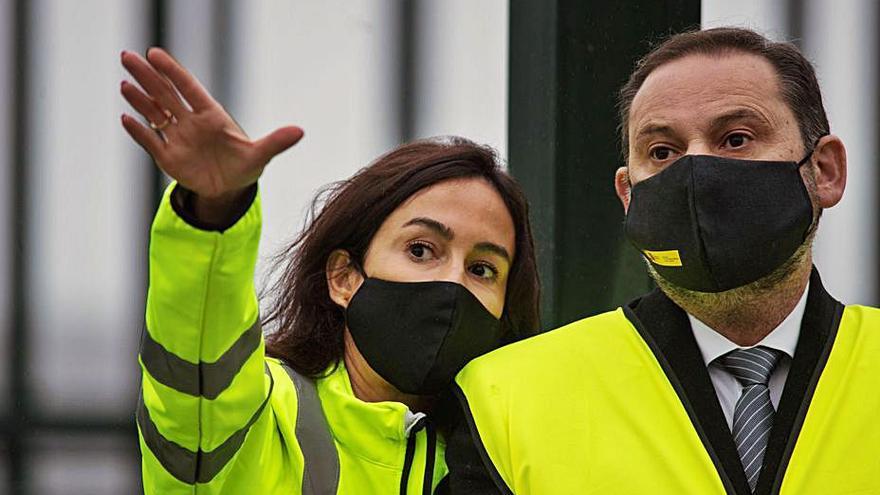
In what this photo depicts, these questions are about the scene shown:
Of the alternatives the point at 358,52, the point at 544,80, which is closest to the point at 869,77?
the point at 544,80

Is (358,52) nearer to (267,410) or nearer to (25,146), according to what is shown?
(25,146)

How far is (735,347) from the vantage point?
8.59 ft

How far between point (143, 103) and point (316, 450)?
32.3 inches

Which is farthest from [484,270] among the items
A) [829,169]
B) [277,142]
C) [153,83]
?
[153,83]

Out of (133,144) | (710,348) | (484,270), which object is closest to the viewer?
(710,348)

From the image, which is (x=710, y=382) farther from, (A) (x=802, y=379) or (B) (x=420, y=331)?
(B) (x=420, y=331)

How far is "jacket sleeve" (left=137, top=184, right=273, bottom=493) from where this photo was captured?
2299 mm

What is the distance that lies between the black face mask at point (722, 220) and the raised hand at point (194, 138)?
0.74m

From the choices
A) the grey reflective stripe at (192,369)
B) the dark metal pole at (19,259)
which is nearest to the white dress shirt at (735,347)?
the grey reflective stripe at (192,369)

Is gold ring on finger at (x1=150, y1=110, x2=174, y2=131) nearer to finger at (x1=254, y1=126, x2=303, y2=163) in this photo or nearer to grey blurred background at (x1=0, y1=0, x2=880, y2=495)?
finger at (x1=254, y1=126, x2=303, y2=163)

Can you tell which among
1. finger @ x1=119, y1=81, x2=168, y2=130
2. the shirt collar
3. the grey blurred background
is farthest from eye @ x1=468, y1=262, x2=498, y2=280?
finger @ x1=119, y1=81, x2=168, y2=130

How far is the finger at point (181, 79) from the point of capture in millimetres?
2145

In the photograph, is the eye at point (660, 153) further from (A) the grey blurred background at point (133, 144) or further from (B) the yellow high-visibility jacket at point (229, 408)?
(A) the grey blurred background at point (133, 144)

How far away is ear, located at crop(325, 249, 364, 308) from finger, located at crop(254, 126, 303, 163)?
80 cm
